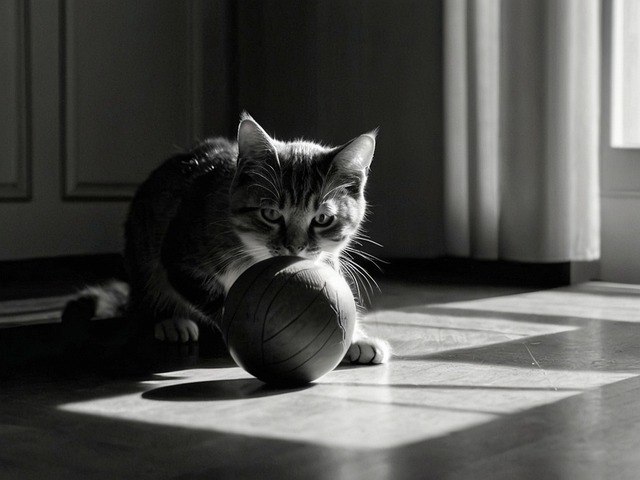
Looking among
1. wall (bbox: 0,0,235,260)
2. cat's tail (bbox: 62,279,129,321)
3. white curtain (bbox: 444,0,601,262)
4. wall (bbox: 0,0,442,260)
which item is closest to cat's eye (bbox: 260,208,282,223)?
cat's tail (bbox: 62,279,129,321)

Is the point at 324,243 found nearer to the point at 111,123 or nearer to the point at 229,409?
the point at 229,409

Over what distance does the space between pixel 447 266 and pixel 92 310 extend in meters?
1.64

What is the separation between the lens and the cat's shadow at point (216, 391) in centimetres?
146

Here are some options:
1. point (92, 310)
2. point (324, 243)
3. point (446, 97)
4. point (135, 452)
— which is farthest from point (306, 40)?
point (135, 452)

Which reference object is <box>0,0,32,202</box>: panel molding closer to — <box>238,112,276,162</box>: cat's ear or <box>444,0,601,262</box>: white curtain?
<box>444,0,601,262</box>: white curtain

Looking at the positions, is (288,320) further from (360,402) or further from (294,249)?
(294,249)

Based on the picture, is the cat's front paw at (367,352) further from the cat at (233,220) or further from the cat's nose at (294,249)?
the cat's nose at (294,249)

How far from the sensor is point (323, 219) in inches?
68.8

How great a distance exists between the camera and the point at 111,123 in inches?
142

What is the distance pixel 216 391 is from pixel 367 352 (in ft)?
1.15

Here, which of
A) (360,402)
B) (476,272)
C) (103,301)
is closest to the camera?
(360,402)

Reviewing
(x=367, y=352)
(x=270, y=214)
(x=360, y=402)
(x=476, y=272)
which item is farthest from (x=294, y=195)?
(x=476, y=272)

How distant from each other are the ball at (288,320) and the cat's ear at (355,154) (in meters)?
0.33

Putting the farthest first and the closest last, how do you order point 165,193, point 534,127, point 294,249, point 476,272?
point 476,272, point 534,127, point 165,193, point 294,249
